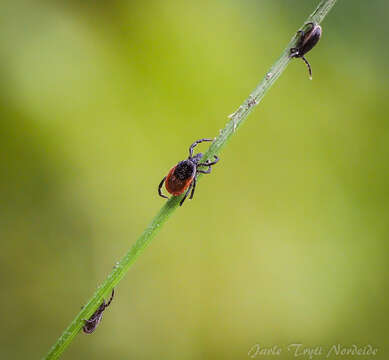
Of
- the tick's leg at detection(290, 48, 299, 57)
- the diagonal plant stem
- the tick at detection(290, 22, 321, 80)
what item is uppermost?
the tick at detection(290, 22, 321, 80)

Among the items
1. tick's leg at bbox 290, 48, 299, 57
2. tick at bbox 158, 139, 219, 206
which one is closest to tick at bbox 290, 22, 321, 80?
tick's leg at bbox 290, 48, 299, 57

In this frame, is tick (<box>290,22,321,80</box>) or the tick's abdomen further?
the tick's abdomen

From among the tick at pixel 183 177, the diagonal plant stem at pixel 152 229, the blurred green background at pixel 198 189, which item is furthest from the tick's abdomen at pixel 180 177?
the blurred green background at pixel 198 189

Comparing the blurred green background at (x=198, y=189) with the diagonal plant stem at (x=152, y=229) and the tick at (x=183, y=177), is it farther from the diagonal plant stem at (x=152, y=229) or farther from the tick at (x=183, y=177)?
the diagonal plant stem at (x=152, y=229)

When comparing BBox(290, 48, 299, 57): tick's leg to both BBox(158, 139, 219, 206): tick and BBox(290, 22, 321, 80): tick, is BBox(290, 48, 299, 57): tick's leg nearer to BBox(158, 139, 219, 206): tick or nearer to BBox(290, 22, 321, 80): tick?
BBox(290, 22, 321, 80): tick

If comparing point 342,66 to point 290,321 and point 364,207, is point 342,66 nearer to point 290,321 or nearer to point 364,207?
point 364,207

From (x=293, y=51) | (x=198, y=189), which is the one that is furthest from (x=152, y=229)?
(x=198, y=189)
